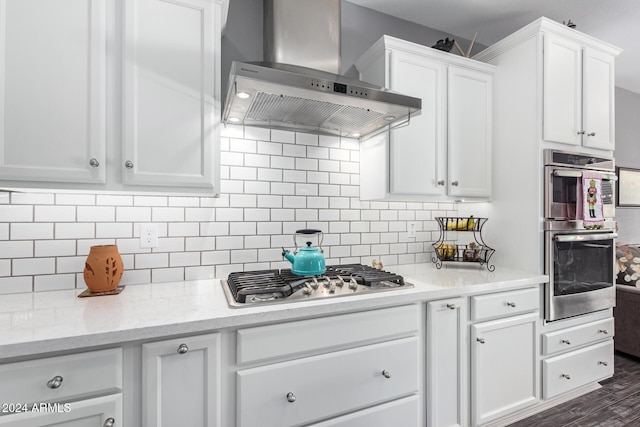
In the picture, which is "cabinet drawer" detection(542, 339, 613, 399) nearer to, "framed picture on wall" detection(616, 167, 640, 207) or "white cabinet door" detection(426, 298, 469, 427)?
"white cabinet door" detection(426, 298, 469, 427)

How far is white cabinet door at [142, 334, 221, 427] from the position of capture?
114cm

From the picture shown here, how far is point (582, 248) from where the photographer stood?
2.23 metres

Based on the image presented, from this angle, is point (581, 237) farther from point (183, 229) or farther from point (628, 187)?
point (628, 187)

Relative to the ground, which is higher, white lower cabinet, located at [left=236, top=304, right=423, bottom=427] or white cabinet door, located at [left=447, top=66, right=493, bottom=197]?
white cabinet door, located at [left=447, top=66, right=493, bottom=197]

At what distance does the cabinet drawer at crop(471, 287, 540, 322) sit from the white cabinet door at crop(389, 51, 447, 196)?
2.37ft

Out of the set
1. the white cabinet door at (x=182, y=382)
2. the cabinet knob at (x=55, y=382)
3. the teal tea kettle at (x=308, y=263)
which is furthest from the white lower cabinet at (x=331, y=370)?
the cabinet knob at (x=55, y=382)

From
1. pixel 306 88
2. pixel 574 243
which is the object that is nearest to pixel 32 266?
pixel 306 88

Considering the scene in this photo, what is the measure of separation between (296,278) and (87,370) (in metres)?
0.93

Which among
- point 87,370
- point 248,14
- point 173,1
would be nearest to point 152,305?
point 87,370

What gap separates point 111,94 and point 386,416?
1937 mm

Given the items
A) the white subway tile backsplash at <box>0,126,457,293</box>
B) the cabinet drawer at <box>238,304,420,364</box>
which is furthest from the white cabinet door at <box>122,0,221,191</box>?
the cabinet drawer at <box>238,304,420,364</box>

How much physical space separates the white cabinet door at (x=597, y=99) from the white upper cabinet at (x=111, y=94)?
250 centimetres

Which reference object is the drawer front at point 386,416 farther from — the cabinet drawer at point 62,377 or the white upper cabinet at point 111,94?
the white upper cabinet at point 111,94

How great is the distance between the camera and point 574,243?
7.16 ft
